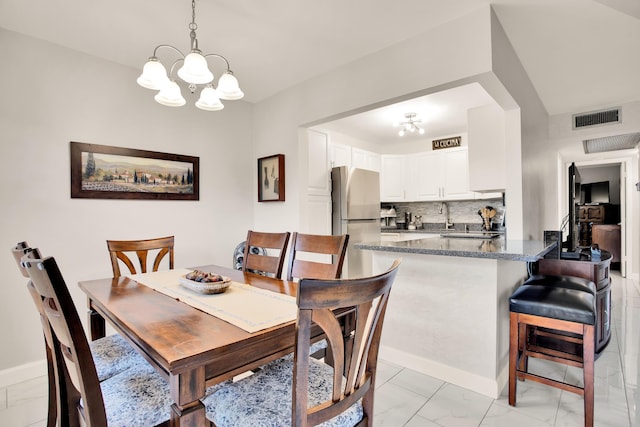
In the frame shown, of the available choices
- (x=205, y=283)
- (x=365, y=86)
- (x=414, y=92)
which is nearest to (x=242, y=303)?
(x=205, y=283)

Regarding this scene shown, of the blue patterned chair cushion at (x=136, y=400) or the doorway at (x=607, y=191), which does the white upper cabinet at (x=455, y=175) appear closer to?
the doorway at (x=607, y=191)

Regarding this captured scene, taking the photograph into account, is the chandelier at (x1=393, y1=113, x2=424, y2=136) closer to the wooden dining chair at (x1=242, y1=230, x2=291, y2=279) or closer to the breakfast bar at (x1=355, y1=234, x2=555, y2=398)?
the breakfast bar at (x1=355, y1=234, x2=555, y2=398)

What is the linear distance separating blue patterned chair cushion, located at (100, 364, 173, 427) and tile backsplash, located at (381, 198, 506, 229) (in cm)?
475

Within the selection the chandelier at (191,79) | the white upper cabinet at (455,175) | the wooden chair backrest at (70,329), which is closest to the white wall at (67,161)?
the chandelier at (191,79)

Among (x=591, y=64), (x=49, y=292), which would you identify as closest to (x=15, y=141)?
(x=49, y=292)

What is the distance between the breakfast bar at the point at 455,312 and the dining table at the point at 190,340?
1191 millimetres

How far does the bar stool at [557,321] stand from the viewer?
1.64 m

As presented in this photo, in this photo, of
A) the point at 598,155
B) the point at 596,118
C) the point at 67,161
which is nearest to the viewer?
the point at 67,161

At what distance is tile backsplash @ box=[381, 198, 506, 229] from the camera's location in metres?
4.71

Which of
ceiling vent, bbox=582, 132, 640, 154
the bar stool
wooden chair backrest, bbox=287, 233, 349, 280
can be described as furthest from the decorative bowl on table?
Answer: ceiling vent, bbox=582, 132, 640, 154

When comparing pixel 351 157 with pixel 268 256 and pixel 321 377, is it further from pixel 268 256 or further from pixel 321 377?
pixel 321 377

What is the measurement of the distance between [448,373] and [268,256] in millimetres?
1484

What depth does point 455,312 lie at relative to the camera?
2137mm

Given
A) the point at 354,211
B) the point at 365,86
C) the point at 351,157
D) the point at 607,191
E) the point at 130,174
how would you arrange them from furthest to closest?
the point at 607,191 → the point at 351,157 → the point at 354,211 → the point at 130,174 → the point at 365,86
